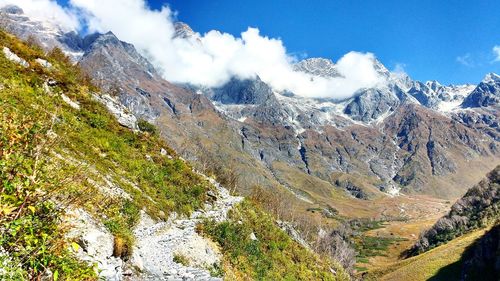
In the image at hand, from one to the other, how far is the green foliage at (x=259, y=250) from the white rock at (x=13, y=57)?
25.9 m

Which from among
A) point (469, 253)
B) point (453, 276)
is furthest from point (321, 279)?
point (469, 253)

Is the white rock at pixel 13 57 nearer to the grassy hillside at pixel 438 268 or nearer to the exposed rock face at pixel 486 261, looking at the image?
the exposed rock face at pixel 486 261

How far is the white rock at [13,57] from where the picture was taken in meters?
40.7

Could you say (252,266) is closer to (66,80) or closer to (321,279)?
(321,279)

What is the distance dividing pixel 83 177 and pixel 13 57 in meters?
36.4

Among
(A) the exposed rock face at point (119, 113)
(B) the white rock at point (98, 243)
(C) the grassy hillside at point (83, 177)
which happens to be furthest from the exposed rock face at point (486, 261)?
(B) the white rock at point (98, 243)

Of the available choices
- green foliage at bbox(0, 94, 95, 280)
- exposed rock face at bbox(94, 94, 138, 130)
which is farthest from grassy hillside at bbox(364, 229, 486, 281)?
green foliage at bbox(0, 94, 95, 280)

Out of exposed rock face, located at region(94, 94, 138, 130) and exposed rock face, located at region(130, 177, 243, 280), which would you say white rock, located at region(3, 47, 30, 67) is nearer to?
exposed rock face, located at region(94, 94, 138, 130)

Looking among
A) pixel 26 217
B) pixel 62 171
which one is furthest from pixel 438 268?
pixel 26 217

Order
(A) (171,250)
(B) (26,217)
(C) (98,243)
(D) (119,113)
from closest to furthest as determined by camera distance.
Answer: (B) (26,217) → (C) (98,243) → (A) (171,250) → (D) (119,113)

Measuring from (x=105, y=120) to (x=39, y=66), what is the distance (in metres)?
9.04

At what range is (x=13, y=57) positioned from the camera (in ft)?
135

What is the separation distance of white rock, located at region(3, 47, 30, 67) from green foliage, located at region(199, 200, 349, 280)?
2591cm

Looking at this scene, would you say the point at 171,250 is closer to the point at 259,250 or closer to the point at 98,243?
the point at 98,243
